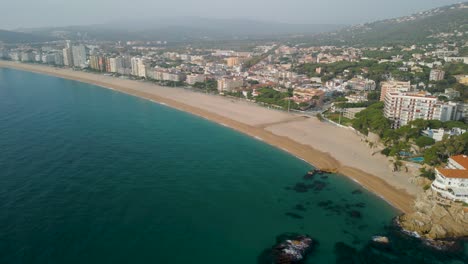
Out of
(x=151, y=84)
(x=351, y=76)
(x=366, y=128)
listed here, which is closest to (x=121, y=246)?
(x=366, y=128)

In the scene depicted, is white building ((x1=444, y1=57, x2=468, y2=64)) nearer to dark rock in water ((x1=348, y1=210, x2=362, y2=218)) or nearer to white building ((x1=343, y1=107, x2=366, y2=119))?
white building ((x1=343, y1=107, x2=366, y2=119))

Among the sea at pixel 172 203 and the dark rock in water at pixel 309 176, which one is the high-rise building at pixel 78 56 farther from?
the dark rock in water at pixel 309 176

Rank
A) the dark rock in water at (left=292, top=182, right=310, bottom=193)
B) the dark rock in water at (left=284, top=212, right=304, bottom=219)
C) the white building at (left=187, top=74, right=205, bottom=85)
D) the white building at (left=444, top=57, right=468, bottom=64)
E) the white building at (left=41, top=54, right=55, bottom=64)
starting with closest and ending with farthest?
1. the dark rock in water at (left=284, top=212, right=304, bottom=219)
2. the dark rock in water at (left=292, top=182, right=310, bottom=193)
3. the white building at (left=187, top=74, right=205, bottom=85)
4. the white building at (left=444, top=57, right=468, bottom=64)
5. the white building at (left=41, top=54, right=55, bottom=64)

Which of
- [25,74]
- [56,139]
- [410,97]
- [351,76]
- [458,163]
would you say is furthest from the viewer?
[25,74]

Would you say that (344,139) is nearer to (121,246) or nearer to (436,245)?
(436,245)

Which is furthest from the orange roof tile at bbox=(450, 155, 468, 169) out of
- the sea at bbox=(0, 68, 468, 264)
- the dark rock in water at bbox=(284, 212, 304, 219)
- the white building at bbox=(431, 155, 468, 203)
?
the dark rock in water at bbox=(284, 212, 304, 219)
